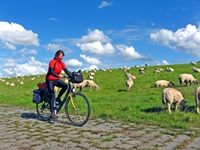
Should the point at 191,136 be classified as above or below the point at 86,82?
below

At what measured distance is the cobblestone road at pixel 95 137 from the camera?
23.3ft

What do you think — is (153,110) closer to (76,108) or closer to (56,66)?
(76,108)

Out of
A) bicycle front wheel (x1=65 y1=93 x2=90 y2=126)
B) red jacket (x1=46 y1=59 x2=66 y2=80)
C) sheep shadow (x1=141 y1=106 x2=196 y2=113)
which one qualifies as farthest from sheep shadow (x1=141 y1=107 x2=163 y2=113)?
red jacket (x1=46 y1=59 x2=66 y2=80)

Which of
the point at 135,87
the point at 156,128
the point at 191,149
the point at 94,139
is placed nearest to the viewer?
the point at 191,149

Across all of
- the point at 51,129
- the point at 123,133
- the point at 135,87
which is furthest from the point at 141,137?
the point at 135,87

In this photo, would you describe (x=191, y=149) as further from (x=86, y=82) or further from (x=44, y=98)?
(x=86, y=82)

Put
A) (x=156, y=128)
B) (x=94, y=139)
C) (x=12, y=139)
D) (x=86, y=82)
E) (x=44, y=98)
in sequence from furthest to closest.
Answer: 1. (x=86, y=82)
2. (x=44, y=98)
3. (x=156, y=128)
4. (x=12, y=139)
5. (x=94, y=139)

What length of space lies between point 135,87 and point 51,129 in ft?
58.9

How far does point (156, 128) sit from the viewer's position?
902 centimetres

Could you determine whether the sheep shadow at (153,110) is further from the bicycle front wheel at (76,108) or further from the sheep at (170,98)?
the bicycle front wheel at (76,108)

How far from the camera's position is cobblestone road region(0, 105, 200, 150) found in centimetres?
710

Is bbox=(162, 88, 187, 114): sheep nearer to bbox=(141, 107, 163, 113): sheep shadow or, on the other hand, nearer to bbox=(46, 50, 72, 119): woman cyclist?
bbox=(141, 107, 163, 113): sheep shadow

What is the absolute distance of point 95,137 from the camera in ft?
26.4

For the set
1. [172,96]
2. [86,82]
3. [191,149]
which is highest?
[86,82]
